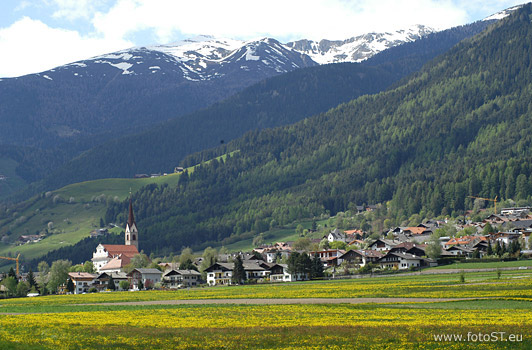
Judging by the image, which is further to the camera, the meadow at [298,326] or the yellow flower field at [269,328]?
the yellow flower field at [269,328]

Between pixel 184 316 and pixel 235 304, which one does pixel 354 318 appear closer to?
pixel 184 316

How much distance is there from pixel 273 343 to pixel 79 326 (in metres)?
21.7

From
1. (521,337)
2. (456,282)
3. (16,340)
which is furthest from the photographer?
(456,282)

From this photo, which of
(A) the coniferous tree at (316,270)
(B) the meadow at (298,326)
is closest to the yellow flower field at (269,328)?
(B) the meadow at (298,326)

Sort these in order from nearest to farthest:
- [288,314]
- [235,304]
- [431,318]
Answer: [431,318]
[288,314]
[235,304]

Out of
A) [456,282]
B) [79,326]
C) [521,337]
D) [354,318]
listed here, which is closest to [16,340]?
[79,326]

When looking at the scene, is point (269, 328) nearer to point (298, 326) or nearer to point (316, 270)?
point (298, 326)

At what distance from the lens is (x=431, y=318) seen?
70.9 meters

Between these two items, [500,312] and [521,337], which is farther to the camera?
[500,312]

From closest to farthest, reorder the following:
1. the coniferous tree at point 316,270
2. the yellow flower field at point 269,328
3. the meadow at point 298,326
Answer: the meadow at point 298,326, the yellow flower field at point 269,328, the coniferous tree at point 316,270

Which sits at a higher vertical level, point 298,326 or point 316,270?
point 316,270

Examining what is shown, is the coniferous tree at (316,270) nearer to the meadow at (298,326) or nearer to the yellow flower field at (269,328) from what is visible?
the meadow at (298,326)

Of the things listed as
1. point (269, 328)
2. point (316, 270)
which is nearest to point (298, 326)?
point (269, 328)

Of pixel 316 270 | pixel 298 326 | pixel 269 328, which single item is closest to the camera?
pixel 269 328
